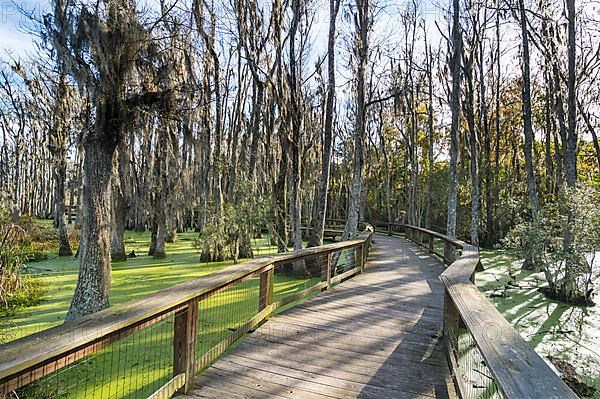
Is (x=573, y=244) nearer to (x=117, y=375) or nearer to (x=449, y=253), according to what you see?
(x=449, y=253)

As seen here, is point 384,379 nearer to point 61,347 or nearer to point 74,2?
point 61,347

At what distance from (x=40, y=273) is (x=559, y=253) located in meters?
12.9

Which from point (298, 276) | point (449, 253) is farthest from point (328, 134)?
point (449, 253)

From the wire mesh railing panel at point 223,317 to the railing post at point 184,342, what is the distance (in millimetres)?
256

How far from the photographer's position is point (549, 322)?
21.3 feet

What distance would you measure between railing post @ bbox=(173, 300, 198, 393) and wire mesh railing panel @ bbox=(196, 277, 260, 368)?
0.26m

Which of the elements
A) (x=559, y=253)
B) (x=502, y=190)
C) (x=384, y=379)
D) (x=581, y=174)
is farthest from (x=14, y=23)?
(x=581, y=174)

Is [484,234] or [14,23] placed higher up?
[14,23]

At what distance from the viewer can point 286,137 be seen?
1087 cm

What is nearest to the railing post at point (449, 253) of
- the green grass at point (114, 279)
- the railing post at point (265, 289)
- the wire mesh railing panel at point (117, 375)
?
the railing post at point (265, 289)

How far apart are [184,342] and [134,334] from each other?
3.32 meters

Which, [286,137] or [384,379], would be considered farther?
[286,137]

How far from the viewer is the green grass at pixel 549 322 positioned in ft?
16.5

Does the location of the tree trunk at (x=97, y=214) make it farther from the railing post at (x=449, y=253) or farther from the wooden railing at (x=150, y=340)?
the railing post at (x=449, y=253)
